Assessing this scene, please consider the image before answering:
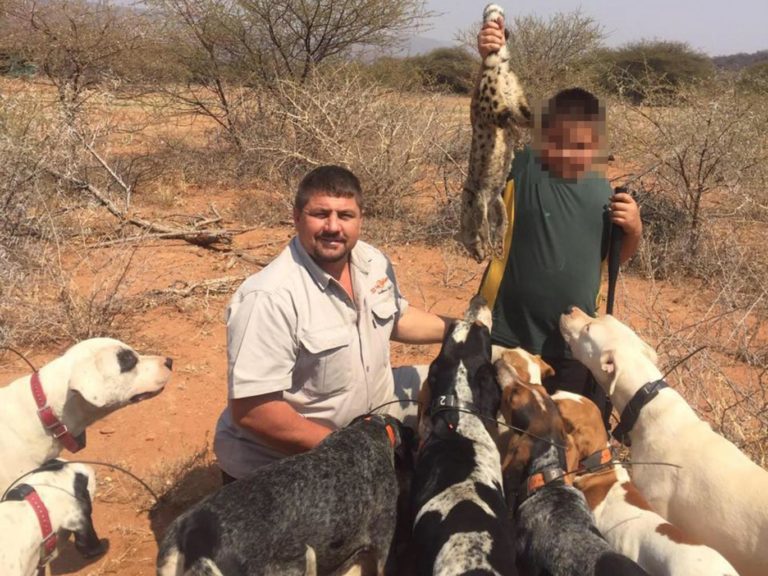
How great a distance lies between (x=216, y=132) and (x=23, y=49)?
405 centimetres

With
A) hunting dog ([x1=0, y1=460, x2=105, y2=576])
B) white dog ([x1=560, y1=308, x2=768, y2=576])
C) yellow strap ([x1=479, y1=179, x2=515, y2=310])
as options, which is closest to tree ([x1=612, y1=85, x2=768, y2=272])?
yellow strap ([x1=479, y1=179, x2=515, y2=310])

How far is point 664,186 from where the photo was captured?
9.63 m

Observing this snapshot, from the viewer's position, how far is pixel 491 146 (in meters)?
3.61

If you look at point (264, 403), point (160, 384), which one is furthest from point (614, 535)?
point (160, 384)

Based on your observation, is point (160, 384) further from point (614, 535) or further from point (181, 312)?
point (181, 312)

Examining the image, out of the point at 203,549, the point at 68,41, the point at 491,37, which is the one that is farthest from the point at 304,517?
the point at 68,41

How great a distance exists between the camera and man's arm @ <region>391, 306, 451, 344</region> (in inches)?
167

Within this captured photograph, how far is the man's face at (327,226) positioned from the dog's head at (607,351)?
133 cm

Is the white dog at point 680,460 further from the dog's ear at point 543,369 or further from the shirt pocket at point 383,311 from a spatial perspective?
the shirt pocket at point 383,311

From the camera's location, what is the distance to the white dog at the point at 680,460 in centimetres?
313

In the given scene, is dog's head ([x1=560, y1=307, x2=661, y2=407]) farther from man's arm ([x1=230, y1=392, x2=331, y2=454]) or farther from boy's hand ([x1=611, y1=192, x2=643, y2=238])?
man's arm ([x1=230, y1=392, x2=331, y2=454])

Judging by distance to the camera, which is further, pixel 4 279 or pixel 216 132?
pixel 216 132

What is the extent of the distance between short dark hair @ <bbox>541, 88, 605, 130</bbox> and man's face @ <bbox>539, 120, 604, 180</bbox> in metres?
0.03

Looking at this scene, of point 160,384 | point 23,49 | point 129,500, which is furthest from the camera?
point 23,49
